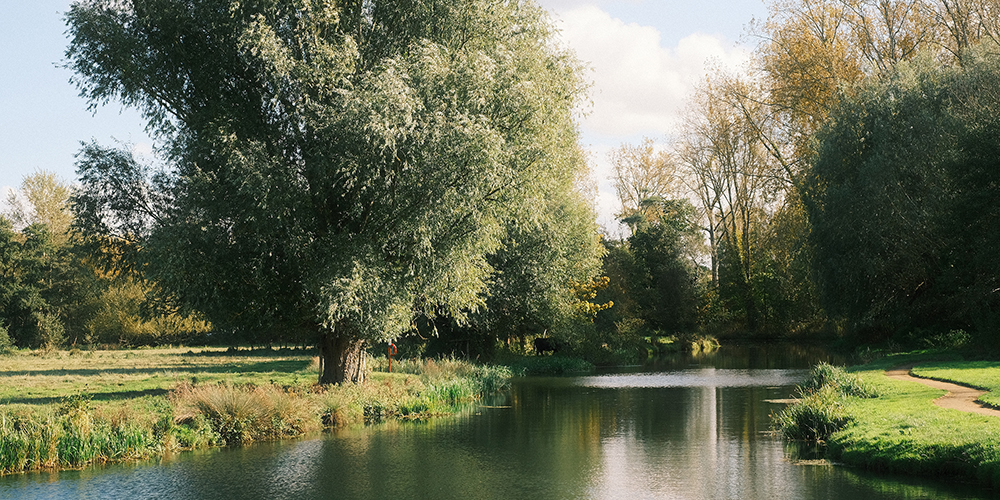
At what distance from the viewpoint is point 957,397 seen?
18625 millimetres

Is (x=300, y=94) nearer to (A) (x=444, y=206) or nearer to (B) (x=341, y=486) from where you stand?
(A) (x=444, y=206)

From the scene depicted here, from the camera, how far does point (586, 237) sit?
40.1 m

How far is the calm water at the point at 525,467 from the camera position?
1321 centimetres

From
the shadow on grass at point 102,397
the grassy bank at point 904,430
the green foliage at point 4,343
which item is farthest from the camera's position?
the green foliage at point 4,343

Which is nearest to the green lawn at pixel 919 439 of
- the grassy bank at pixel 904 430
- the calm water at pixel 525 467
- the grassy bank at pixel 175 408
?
the grassy bank at pixel 904 430

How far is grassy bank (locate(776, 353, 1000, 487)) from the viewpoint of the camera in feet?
42.5

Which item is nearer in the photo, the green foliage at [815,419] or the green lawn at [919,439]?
the green lawn at [919,439]

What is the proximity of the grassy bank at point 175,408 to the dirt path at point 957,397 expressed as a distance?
13521mm

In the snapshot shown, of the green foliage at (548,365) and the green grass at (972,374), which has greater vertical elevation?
the green grass at (972,374)

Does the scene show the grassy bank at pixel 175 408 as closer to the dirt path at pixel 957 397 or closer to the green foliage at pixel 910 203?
the dirt path at pixel 957 397

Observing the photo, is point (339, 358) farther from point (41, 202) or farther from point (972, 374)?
point (41, 202)

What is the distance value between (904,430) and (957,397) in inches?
188

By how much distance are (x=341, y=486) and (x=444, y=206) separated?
28.9 ft

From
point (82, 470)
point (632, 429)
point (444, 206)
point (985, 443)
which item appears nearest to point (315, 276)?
point (444, 206)
